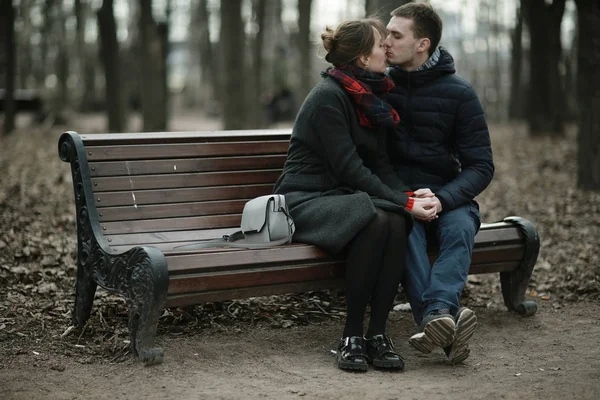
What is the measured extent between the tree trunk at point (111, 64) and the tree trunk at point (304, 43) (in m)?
3.75

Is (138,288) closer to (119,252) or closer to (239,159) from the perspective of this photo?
(119,252)

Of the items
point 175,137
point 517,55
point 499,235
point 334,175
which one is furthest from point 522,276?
point 517,55

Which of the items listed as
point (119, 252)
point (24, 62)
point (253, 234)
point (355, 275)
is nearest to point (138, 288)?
point (119, 252)

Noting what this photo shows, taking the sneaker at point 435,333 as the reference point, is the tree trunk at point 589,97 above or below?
above

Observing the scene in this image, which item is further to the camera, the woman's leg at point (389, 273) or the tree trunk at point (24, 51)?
the tree trunk at point (24, 51)

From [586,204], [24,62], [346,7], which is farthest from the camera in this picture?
[24,62]

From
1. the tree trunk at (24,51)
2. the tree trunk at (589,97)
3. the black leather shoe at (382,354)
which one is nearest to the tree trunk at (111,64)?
the tree trunk at (589,97)

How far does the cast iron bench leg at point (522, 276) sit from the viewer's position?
523 cm

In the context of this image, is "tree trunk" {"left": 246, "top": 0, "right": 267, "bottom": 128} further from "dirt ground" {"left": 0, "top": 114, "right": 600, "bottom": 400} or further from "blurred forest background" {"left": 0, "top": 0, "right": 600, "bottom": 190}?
"dirt ground" {"left": 0, "top": 114, "right": 600, "bottom": 400}

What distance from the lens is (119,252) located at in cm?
446

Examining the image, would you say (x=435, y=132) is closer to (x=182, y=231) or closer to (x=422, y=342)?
(x=422, y=342)

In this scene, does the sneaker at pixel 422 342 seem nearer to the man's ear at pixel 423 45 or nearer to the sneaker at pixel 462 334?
the sneaker at pixel 462 334

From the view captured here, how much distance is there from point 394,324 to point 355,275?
103 cm

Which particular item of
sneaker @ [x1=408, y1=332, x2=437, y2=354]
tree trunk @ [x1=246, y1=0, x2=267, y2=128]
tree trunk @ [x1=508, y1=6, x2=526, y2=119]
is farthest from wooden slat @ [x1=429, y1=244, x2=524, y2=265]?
tree trunk @ [x1=508, y1=6, x2=526, y2=119]
